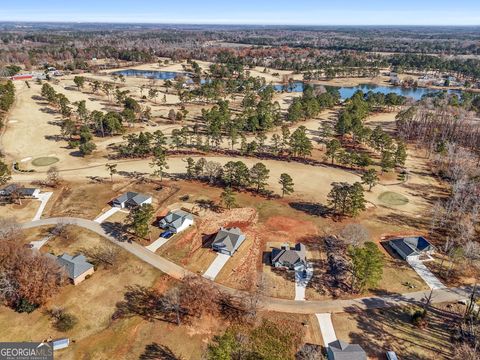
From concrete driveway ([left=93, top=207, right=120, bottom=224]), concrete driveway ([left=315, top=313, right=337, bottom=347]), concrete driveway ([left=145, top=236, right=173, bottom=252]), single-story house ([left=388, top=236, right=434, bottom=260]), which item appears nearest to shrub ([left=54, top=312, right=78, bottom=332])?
concrete driveway ([left=145, top=236, right=173, bottom=252])

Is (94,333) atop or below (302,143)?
below

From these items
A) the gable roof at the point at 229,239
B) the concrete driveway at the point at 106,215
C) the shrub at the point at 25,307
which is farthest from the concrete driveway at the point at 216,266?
the concrete driveway at the point at 106,215

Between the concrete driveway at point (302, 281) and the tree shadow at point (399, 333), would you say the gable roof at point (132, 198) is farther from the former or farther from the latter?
the tree shadow at point (399, 333)

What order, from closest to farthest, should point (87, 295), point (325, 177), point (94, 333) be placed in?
1. point (94, 333)
2. point (87, 295)
3. point (325, 177)

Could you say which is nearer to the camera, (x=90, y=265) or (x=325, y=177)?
(x=90, y=265)

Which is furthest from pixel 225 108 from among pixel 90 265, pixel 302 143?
pixel 90 265

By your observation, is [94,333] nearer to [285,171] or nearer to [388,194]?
[285,171]

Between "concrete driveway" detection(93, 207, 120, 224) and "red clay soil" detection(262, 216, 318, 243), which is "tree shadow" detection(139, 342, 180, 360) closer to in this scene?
"red clay soil" detection(262, 216, 318, 243)
